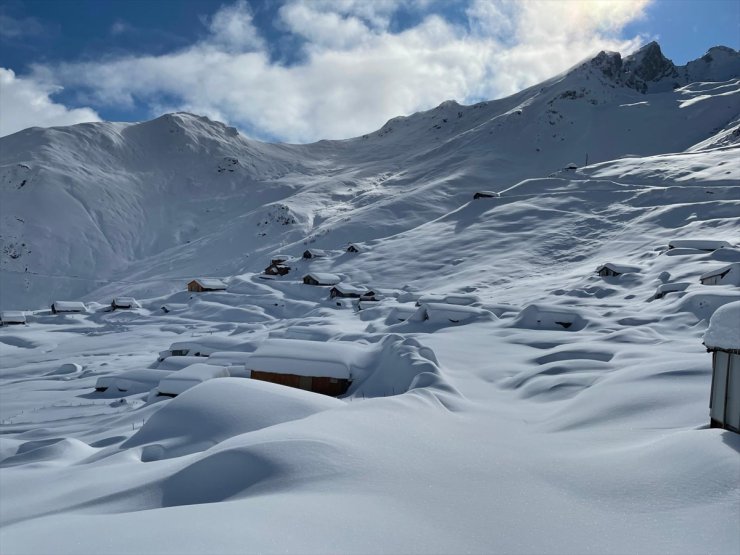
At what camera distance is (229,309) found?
48625 mm

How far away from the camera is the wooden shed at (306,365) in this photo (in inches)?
696

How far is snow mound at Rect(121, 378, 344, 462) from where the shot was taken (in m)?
9.27

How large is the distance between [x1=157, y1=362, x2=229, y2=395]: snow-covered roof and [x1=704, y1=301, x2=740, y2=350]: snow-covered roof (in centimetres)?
1629

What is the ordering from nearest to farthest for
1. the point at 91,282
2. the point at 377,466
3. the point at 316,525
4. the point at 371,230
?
the point at 316,525, the point at 377,466, the point at 371,230, the point at 91,282

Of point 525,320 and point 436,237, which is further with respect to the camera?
point 436,237

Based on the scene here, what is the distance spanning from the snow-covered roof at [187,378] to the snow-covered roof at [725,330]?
641 inches

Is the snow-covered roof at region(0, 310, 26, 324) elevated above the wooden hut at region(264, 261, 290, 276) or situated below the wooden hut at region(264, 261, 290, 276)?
below

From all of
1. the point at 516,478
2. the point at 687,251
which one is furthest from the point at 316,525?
the point at 687,251

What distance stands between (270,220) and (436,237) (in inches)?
1951

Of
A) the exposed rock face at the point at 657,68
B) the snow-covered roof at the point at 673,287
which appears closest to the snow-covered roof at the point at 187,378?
the snow-covered roof at the point at 673,287

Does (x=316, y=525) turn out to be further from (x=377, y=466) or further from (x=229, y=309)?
(x=229, y=309)

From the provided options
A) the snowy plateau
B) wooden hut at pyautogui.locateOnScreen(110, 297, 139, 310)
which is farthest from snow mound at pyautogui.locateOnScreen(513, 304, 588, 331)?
wooden hut at pyautogui.locateOnScreen(110, 297, 139, 310)

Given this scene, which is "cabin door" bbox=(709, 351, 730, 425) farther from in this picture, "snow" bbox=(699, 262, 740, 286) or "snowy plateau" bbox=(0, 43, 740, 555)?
"snow" bbox=(699, 262, 740, 286)

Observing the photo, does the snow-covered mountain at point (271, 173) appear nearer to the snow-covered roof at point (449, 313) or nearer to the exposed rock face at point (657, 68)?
the exposed rock face at point (657, 68)
